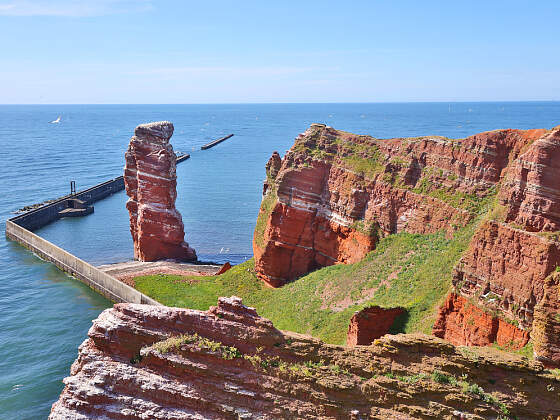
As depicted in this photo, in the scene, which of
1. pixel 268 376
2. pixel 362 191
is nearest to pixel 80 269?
pixel 362 191

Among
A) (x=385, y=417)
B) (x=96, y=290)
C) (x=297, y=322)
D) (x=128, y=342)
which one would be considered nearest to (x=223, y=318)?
(x=128, y=342)

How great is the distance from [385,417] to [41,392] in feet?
93.6

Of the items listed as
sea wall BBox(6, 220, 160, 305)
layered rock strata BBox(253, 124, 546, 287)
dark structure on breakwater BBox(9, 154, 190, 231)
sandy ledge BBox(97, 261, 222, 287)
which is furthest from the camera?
dark structure on breakwater BBox(9, 154, 190, 231)

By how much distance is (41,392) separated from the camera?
35.6 meters

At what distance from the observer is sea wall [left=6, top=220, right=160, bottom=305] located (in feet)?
165

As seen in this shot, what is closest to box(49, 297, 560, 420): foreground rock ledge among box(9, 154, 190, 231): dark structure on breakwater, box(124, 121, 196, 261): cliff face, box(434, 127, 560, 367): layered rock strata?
box(434, 127, 560, 367): layered rock strata

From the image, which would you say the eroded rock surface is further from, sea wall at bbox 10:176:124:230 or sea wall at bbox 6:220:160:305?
sea wall at bbox 10:176:124:230

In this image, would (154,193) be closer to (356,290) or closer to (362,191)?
(362,191)

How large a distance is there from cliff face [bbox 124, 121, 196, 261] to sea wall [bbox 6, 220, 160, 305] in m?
7.61

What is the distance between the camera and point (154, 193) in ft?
198

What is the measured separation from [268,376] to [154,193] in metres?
44.7

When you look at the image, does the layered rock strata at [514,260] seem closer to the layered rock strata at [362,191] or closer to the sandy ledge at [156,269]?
the layered rock strata at [362,191]

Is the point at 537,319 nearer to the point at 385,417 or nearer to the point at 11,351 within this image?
the point at 385,417

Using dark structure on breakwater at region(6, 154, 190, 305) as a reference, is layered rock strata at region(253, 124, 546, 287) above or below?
above
